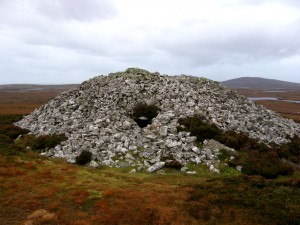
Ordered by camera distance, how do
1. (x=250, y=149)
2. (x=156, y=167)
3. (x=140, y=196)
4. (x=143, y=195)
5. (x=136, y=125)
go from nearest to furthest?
(x=140, y=196) < (x=143, y=195) < (x=156, y=167) < (x=250, y=149) < (x=136, y=125)

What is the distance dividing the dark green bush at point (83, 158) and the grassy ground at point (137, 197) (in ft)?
2.71

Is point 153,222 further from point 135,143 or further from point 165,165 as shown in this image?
point 135,143

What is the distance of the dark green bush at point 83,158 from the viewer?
26.0 metres

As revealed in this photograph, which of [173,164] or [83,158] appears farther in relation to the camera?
[83,158]

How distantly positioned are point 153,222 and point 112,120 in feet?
60.5

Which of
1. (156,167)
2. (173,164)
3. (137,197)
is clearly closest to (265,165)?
(173,164)

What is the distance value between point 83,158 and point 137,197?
368 inches

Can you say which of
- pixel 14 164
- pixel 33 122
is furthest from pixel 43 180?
pixel 33 122

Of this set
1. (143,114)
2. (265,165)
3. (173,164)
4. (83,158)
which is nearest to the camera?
(173,164)

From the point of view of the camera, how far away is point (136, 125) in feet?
104

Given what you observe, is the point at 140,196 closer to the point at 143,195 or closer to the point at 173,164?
the point at 143,195

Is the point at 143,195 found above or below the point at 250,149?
below

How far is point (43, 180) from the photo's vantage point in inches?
848

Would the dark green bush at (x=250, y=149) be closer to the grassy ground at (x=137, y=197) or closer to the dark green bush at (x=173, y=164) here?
the grassy ground at (x=137, y=197)
